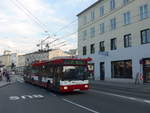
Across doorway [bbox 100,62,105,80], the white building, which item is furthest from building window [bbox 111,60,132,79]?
doorway [bbox 100,62,105,80]

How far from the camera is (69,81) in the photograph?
55.8 ft

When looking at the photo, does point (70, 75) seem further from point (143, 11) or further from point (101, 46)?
point (101, 46)

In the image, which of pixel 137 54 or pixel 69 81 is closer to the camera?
pixel 69 81

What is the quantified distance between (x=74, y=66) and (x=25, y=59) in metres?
109

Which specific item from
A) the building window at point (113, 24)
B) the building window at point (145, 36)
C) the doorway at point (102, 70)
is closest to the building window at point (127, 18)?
the building window at point (113, 24)

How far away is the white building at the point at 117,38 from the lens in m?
30.5

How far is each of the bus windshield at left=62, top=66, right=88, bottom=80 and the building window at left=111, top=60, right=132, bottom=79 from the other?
16518 mm

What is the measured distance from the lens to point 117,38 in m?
35.7

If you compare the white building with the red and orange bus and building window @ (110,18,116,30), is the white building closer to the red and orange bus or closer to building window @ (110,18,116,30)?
building window @ (110,18,116,30)

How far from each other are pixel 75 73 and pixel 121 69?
18905 millimetres

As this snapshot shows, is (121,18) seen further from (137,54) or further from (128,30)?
(137,54)

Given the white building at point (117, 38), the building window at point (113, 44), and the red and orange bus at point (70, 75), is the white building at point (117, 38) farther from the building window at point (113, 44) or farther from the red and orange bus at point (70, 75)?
the red and orange bus at point (70, 75)

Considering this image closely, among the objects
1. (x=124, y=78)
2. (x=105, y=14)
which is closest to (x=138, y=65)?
(x=124, y=78)

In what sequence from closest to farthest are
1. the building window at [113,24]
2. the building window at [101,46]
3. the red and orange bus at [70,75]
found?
1. the red and orange bus at [70,75]
2. the building window at [113,24]
3. the building window at [101,46]
